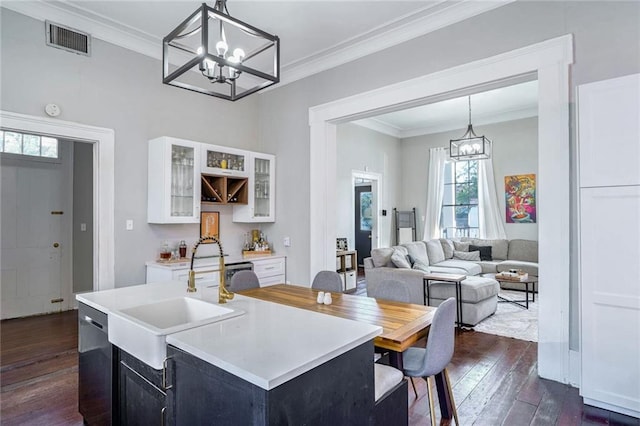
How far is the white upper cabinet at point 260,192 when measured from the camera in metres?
4.82

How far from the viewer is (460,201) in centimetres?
823

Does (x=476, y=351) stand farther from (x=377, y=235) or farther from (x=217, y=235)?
(x=377, y=235)

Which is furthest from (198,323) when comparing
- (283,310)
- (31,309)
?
(31,309)

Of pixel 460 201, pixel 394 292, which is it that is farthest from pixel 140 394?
pixel 460 201

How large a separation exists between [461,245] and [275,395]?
284 inches

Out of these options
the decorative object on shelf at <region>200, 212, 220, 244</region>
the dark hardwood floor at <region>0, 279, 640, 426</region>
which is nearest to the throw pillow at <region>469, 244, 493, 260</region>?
the dark hardwood floor at <region>0, 279, 640, 426</region>

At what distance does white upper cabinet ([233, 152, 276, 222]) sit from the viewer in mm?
4816

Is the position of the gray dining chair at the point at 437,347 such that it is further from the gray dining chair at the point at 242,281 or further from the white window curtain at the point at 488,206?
the white window curtain at the point at 488,206

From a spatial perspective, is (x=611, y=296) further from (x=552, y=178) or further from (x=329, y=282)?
(x=329, y=282)

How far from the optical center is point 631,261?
7.45 ft

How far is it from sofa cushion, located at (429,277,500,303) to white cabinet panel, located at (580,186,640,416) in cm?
181

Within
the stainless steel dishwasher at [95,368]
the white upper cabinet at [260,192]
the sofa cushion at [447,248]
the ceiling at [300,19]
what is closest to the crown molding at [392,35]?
the ceiling at [300,19]

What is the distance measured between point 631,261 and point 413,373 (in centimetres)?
158

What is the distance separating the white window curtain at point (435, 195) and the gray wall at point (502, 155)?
6.2 inches
